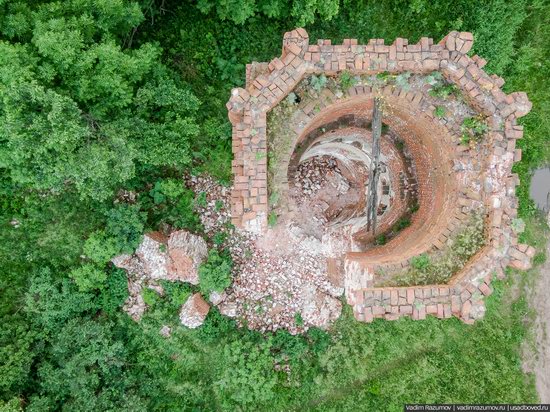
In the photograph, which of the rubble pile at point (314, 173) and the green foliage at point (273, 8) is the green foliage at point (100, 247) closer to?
the rubble pile at point (314, 173)

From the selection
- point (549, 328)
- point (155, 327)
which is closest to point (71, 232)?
point (155, 327)

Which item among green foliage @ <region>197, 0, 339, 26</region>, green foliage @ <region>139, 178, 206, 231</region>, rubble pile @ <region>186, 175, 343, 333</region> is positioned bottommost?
rubble pile @ <region>186, 175, 343, 333</region>

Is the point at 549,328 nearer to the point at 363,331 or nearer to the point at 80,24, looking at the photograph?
the point at 363,331

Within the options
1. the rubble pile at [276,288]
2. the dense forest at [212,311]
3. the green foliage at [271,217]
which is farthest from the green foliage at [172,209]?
the green foliage at [271,217]

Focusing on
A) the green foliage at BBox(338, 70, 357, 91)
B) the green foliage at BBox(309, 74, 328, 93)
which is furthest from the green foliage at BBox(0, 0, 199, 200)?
the green foliage at BBox(338, 70, 357, 91)

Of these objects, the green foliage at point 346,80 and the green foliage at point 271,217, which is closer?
the green foliage at point 346,80

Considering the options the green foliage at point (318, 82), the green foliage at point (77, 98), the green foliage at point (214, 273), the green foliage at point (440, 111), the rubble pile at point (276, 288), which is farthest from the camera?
the rubble pile at point (276, 288)

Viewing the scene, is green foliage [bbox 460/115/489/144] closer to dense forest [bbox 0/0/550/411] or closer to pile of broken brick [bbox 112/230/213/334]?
dense forest [bbox 0/0/550/411]
